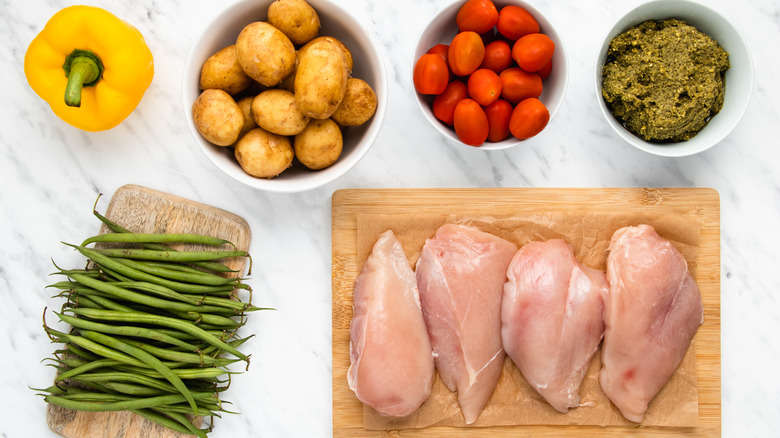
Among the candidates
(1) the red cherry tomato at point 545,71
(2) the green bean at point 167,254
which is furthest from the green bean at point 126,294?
→ (1) the red cherry tomato at point 545,71

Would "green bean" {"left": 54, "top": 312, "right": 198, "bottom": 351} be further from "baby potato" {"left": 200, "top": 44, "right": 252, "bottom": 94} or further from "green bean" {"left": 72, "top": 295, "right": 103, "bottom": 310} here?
"baby potato" {"left": 200, "top": 44, "right": 252, "bottom": 94}

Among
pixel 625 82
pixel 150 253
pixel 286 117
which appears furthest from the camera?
pixel 150 253

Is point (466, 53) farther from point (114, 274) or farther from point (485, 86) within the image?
point (114, 274)

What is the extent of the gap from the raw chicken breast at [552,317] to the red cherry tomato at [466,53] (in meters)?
0.65

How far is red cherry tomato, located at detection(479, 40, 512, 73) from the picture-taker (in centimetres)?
173

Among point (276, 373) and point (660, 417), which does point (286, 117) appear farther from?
point (660, 417)

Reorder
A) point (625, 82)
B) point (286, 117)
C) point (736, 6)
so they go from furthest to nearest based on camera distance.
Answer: point (736, 6), point (625, 82), point (286, 117)

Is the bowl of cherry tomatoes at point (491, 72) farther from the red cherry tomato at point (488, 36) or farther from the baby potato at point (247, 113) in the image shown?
the baby potato at point (247, 113)

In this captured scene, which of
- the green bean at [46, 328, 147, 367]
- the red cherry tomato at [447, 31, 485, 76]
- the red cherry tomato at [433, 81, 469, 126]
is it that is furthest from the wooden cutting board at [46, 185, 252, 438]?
the red cherry tomato at [447, 31, 485, 76]

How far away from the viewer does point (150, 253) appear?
1895mm

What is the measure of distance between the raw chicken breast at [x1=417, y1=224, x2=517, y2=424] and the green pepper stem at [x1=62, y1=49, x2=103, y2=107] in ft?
3.84

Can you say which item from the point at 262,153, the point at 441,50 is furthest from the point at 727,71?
the point at 262,153

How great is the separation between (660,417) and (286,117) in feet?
5.33

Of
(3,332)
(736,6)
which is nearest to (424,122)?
(736,6)
